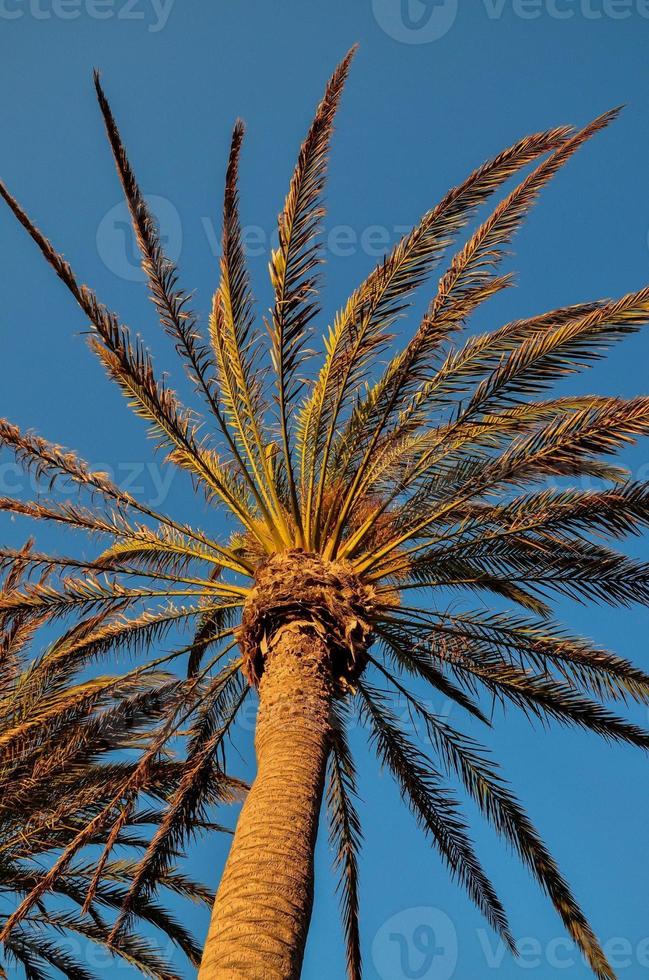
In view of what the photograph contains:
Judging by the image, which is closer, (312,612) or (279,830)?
(279,830)

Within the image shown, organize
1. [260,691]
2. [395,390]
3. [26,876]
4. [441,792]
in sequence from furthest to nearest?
[26,876] → [441,792] → [395,390] → [260,691]

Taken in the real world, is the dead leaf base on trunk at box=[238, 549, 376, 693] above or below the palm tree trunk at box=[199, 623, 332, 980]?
above

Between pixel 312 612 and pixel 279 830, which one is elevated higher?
pixel 312 612

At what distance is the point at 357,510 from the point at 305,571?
5.77 ft

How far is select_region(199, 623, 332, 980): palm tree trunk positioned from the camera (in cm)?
560

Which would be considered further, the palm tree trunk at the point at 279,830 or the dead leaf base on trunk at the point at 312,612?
the dead leaf base on trunk at the point at 312,612

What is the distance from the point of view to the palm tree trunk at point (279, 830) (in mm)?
5598

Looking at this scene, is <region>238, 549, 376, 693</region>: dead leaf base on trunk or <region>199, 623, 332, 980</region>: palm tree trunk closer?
<region>199, 623, 332, 980</region>: palm tree trunk

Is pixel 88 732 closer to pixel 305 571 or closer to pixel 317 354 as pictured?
pixel 305 571

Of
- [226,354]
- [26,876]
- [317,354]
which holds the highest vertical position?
[226,354]

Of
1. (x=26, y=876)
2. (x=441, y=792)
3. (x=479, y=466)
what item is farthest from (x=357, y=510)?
(x=26, y=876)

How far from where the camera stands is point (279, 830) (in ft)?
20.9

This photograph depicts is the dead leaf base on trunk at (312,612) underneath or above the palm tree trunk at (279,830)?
above

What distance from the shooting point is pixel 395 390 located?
28.8 feet
